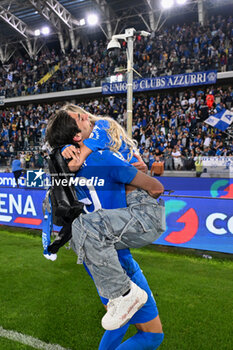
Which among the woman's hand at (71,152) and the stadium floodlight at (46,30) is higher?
the stadium floodlight at (46,30)

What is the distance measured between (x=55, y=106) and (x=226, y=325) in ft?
88.3

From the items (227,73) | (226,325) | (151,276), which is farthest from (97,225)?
(227,73)

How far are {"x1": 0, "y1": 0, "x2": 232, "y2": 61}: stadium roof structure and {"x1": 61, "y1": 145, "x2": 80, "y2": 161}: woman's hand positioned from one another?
1106 inches

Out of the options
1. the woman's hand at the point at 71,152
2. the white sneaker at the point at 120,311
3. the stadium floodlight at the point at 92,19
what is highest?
the stadium floodlight at the point at 92,19

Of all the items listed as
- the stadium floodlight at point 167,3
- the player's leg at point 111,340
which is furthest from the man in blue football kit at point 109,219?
the stadium floodlight at point 167,3

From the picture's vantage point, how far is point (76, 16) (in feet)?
98.0

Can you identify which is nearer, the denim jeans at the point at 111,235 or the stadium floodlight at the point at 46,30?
the denim jeans at the point at 111,235

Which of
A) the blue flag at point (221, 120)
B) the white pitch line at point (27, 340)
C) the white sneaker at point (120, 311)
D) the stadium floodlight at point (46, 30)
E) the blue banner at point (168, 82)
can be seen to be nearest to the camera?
the white sneaker at point (120, 311)

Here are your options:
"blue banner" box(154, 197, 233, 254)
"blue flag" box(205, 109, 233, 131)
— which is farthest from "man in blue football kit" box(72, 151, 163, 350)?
"blue flag" box(205, 109, 233, 131)

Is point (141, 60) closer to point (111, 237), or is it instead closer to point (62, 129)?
point (62, 129)

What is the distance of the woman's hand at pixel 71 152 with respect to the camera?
1.73 metres

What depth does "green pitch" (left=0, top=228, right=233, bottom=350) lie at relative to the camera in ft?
9.96

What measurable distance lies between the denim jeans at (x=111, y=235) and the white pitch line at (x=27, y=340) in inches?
66.1

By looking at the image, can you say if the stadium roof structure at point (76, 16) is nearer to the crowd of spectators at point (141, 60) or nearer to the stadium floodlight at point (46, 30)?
the stadium floodlight at point (46, 30)
